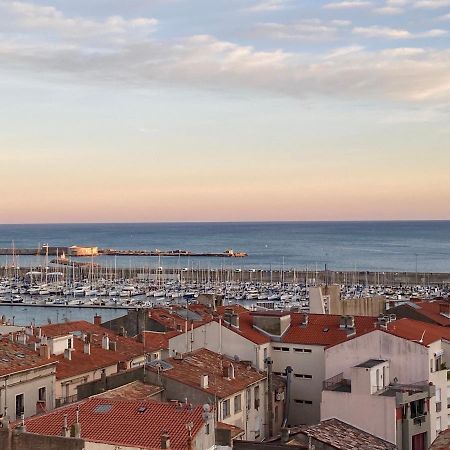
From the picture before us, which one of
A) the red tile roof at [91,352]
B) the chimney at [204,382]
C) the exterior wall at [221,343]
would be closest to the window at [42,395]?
the red tile roof at [91,352]

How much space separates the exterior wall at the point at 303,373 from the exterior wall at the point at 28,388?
11237 mm

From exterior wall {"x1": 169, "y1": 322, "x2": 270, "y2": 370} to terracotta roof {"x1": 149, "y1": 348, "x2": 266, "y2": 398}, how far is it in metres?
1.40

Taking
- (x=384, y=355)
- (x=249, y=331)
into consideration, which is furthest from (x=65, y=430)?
(x=249, y=331)

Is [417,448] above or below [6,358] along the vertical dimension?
below

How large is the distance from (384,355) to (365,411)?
208 inches

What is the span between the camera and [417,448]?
1246 inches

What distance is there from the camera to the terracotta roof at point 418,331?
35.8 metres

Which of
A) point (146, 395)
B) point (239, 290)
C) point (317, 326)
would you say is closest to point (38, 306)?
point (239, 290)

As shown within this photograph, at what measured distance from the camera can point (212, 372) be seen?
33250 mm

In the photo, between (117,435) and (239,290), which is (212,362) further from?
(239,290)

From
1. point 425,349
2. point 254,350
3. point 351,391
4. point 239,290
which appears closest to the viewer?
point 351,391

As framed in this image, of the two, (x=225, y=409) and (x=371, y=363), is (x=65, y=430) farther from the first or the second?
(x=371, y=363)

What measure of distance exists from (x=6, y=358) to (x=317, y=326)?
609 inches

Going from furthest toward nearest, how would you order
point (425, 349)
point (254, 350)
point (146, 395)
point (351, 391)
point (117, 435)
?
1. point (254, 350)
2. point (425, 349)
3. point (351, 391)
4. point (146, 395)
5. point (117, 435)
